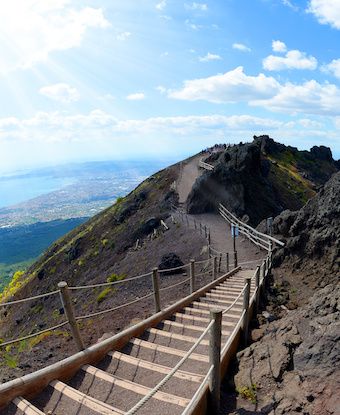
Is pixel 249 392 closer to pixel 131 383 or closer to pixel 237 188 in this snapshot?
pixel 131 383

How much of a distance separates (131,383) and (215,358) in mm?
1433

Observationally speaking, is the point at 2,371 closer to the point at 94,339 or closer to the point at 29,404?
the point at 94,339

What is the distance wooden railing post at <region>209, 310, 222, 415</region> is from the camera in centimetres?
494

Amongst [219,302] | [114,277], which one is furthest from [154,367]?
[114,277]

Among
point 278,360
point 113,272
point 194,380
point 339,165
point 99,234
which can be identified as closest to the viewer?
point 194,380

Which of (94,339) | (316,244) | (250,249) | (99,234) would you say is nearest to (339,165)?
(99,234)

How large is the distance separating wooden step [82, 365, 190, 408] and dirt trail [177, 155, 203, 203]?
3186cm

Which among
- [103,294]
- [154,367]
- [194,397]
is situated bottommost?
[103,294]

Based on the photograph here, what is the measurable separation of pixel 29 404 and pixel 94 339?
10925 mm

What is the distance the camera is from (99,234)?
45.3 metres

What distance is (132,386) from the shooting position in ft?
17.3

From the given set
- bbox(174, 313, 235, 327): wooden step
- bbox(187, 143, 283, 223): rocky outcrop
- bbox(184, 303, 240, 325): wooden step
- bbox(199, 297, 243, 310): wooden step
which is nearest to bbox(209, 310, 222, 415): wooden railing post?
bbox(174, 313, 235, 327): wooden step

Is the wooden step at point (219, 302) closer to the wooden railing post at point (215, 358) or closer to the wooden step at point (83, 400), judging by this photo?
the wooden railing post at point (215, 358)

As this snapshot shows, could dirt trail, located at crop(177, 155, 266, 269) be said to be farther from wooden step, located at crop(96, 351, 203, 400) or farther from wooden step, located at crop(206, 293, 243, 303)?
wooden step, located at crop(96, 351, 203, 400)
